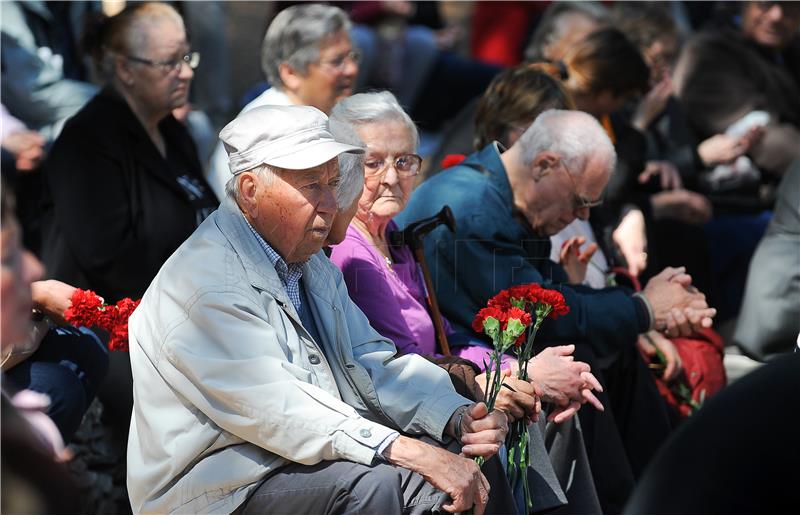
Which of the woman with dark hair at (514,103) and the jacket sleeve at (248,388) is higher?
the jacket sleeve at (248,388)

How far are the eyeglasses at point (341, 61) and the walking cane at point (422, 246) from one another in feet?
5.01

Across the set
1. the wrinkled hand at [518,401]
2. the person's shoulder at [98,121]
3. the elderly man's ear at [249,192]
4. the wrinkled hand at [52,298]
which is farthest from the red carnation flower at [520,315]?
the person's shoulder at [98,121]

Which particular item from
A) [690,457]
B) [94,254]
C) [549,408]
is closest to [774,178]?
[549,408]

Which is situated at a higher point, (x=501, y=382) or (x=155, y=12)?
(x=155, y=12)

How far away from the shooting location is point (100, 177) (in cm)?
515

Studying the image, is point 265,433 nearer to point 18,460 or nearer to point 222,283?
point 222,283

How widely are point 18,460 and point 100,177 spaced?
3.14 metres

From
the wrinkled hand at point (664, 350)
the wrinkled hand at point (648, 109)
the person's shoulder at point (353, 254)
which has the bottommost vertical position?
the wrinkled hand at point (664, 350)

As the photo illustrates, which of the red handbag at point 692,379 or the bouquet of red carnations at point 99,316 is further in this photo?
the red handbag at point 692,379

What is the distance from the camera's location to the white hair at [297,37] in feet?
19.6

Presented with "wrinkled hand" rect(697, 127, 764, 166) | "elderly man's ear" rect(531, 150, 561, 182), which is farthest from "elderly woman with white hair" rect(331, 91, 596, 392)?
"wrinkled hand" rect(697, 127, 764, 166)

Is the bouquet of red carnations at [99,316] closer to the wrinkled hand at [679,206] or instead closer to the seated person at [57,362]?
the seated person at [57,362]

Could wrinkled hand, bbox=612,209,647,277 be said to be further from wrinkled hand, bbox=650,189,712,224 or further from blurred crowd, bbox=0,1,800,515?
wrinkled hand, bbox=650,189,712,224

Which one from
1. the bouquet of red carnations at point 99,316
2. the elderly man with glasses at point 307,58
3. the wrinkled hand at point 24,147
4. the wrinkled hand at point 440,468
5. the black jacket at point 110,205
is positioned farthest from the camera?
the elderly man with glasses at point 307,58
